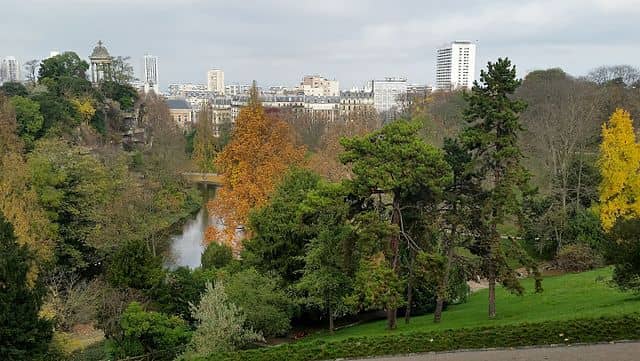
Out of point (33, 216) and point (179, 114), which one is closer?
point (33, 216)

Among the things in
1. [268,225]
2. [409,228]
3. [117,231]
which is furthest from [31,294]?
[117,231]

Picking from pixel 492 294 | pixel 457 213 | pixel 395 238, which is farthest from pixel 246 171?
pixel 492 294

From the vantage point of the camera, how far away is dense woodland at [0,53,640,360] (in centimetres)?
1359

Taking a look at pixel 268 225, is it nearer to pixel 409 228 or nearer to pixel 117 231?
pixel 409 228

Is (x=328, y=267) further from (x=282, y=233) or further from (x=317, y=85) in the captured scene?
(x=317, y=85)

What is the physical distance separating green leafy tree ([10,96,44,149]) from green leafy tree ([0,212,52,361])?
91.5 feet

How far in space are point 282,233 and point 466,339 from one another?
309 inches

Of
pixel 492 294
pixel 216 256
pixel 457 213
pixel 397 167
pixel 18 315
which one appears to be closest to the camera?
pixel 18 315

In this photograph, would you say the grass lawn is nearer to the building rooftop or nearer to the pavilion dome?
the pavilion dome

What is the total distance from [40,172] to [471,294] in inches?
794

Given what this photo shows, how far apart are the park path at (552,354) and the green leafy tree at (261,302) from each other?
5.06 meters

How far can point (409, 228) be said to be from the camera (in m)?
15.3

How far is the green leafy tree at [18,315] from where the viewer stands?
43.2 ft

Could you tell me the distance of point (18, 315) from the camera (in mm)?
13297
